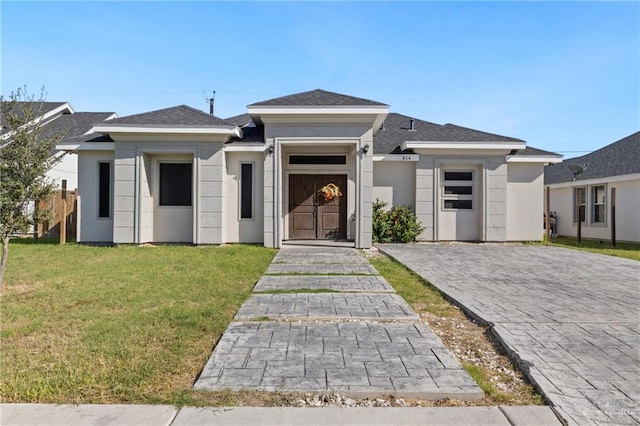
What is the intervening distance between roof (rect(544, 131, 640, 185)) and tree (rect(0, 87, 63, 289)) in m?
18.9

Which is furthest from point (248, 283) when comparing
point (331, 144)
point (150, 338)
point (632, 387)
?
point (331, 144)

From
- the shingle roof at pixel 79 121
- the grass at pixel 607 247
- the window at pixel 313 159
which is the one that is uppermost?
the shingle roof at pixel 79 121

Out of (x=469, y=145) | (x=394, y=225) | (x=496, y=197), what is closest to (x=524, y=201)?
(x=496, y=197)

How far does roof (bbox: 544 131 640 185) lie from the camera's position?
675 inches

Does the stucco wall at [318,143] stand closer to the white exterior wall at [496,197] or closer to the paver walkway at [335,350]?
the white exterior wall at [496,197]

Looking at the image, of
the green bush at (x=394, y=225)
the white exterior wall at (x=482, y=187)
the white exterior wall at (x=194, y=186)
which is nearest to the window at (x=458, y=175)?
the white exterior wall at (x=482, y=187)

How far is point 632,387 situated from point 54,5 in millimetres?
11502

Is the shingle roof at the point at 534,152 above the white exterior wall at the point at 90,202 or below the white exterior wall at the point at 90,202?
above

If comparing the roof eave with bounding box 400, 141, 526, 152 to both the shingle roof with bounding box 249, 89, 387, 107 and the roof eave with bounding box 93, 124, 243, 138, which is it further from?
the roof eave with bounding box 93, 124, 243, 138

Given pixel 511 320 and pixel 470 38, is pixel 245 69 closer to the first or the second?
pixel 470 38

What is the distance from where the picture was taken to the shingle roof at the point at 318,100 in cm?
1266

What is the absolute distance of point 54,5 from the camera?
9.01 meters

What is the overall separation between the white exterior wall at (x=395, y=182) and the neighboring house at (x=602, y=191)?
880cm

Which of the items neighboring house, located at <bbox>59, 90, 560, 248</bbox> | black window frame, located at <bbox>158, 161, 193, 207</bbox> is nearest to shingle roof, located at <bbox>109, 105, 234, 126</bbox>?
neighboring house, located at <bbox>59, 90, 560, 248</bbox>
